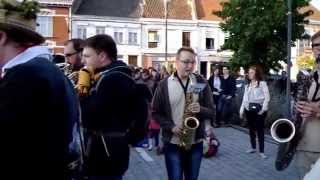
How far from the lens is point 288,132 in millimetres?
4578

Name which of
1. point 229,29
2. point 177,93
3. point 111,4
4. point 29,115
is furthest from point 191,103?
point 111,4

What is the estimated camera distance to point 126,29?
2213 inches

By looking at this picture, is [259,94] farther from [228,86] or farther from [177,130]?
[177,130]

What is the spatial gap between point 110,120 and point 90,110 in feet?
0.54

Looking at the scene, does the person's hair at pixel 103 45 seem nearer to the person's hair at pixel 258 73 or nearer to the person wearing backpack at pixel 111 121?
the person wearing backpack at pixel 111 121

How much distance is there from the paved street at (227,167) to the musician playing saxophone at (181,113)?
306 centimetres

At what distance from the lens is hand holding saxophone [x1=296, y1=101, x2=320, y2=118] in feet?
14.4

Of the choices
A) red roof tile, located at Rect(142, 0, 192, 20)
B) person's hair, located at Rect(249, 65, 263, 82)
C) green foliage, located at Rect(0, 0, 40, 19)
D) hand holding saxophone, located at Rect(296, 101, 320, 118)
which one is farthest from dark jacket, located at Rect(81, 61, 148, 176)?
red roof tile, located at Rect(142, 0, 192, 20)

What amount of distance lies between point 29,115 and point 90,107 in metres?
1.80

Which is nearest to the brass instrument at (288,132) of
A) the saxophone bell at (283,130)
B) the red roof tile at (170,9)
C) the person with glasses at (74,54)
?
the saxophone bell at (283,130)

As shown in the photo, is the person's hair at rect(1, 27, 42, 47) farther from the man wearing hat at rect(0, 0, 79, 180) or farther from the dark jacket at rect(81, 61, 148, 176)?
the dark jacket at rect(81, 61, 148, 176)

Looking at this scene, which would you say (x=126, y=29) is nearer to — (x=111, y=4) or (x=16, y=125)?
(x=111, y=4)

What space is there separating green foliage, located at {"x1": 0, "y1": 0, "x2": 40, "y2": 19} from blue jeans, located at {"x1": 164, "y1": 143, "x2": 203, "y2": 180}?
2.98 m

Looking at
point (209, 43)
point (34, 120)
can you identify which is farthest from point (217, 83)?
point (209, 43)
